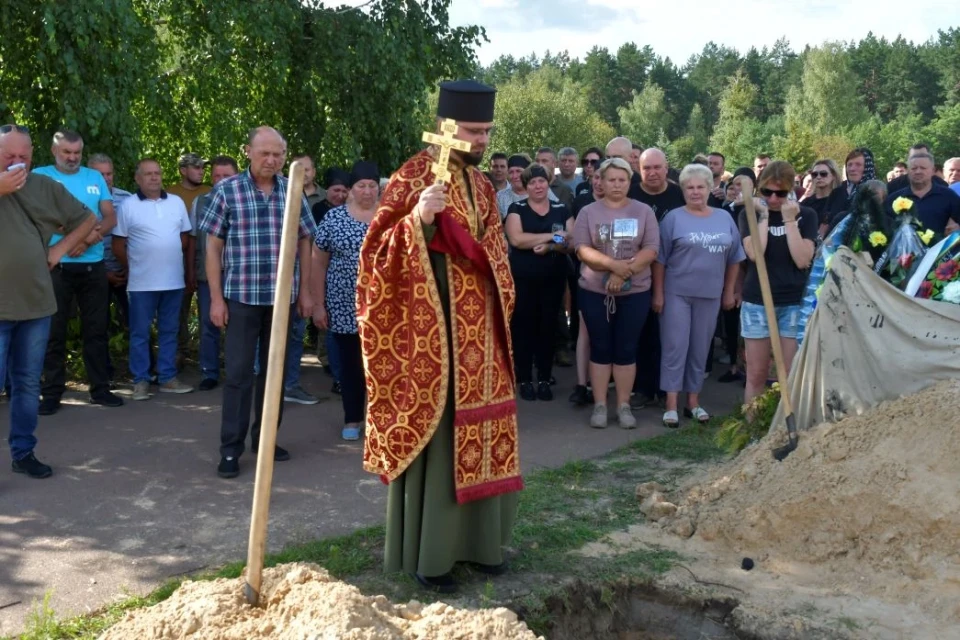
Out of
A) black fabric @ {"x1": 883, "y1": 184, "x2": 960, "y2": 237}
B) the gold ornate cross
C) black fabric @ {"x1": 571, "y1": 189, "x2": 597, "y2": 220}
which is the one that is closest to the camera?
the gold ornate cross

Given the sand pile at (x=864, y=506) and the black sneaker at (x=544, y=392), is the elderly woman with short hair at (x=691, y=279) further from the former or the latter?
the sand pile at (x=864, y=506)

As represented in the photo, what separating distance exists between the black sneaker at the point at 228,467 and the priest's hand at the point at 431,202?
2.72 meters

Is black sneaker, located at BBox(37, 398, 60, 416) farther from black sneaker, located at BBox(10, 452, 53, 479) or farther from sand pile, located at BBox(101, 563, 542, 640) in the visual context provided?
sand pile, located at BBox(101, 563, 542, 640)

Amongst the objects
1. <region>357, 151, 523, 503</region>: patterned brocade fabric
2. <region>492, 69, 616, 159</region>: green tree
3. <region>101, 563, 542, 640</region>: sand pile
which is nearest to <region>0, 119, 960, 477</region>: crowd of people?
<region>357, 151, 523, 503</region>: patterned brocade fabric

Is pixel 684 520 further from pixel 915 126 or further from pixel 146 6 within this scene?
pixel 915 126

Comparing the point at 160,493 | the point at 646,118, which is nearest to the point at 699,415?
the point at 160,493

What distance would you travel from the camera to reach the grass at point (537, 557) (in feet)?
14.8

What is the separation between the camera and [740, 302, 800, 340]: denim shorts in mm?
7516

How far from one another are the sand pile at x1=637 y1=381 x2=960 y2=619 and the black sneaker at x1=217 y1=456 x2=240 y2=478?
8.53 feet

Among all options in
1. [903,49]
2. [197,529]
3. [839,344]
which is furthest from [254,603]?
[903,49]

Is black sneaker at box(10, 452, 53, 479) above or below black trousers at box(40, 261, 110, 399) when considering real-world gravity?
below

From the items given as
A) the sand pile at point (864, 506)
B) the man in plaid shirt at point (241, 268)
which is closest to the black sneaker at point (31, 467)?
the man in plaid shirt at point (241, 268)

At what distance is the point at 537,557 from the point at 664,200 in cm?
442

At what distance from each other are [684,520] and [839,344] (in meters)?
1.45
